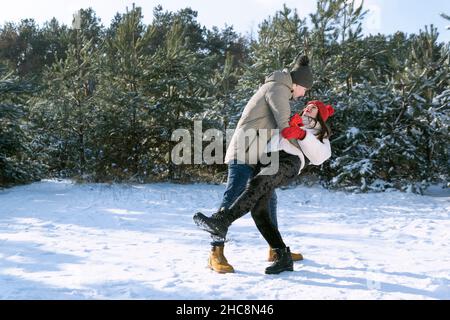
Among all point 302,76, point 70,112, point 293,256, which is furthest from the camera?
point 70,112

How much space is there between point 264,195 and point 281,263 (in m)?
0.56

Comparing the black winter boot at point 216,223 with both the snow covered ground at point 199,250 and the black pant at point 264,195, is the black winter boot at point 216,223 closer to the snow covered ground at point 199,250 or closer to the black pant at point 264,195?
the black pant at point 264,195

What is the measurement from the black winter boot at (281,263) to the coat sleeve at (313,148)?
75 cm

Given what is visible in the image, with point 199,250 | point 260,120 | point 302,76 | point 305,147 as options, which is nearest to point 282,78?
point 302,76

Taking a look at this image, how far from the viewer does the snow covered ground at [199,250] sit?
9.72 ft

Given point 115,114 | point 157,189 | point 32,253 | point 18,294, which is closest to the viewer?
point 18,294

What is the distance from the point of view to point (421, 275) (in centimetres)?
331

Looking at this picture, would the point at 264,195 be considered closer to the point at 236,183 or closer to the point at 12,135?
the point at 236,183

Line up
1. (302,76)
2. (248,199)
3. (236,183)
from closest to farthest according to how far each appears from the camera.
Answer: (248,199), (236,183), (302,76)

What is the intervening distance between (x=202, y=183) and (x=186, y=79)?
8.41ft

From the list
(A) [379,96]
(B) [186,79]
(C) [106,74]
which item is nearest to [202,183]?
(B) [186,79]

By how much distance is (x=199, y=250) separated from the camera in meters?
4.17

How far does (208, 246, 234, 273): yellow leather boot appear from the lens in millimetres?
3346

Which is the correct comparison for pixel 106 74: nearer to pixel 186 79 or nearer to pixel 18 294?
pixel 186 79
